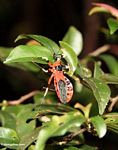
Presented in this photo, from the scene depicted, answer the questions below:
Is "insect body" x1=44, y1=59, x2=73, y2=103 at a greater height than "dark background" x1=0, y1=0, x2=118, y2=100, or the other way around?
"dark background" x1=0, y1=0, x2=118, y2=100

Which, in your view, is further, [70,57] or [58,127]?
[70,57]

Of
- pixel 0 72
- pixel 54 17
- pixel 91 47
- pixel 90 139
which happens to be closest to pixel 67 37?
pixel 90 139

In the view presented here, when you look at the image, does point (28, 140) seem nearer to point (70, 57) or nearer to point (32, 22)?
point (70, 57)

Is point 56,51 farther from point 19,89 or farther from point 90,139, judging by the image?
point 19,89

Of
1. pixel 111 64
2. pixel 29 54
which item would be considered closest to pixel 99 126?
→ pixel 29 54

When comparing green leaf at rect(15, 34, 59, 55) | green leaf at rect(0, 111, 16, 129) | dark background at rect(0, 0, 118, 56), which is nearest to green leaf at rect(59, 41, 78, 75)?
green leaf at rect(15, 34, 59, 55)

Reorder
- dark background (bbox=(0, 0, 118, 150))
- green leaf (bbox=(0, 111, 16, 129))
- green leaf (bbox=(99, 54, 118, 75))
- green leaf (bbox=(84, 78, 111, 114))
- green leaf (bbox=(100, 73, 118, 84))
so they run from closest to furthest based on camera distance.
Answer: green leaf (bbox=(84, 78, 111, 114)) → green leaf (bbox=(100, 73, 118, 84)) → green leaf (bbox=(0, 111, 16, 129)) → green leaf (bbox=(99, 54, 118, 75)) → dark background (bbox=(0, 0, 118, 150))

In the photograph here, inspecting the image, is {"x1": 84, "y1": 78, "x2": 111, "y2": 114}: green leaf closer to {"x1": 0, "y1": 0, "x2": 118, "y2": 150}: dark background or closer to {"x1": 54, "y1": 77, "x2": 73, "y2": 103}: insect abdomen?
{"x1": 54, "y1": 77, "x2": 73, "y2": 103}: insect abdomen

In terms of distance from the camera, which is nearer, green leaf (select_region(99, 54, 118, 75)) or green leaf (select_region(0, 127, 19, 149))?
green leaf (select_region(0, 127, 19, 149))
